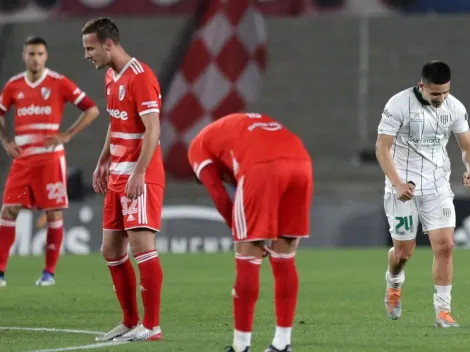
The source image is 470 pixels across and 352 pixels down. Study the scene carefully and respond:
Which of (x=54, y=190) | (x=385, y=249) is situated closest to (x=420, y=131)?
(x=54, y=190)

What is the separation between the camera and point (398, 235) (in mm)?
8305

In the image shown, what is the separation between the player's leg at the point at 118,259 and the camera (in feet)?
23.4

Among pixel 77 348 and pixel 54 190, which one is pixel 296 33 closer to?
pixel 54 190

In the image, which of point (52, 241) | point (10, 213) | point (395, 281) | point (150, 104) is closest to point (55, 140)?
point (10, 213)

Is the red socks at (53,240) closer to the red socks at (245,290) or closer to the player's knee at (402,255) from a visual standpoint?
the player's knee at (402,255)

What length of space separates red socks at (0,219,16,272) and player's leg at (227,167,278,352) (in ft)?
16.9

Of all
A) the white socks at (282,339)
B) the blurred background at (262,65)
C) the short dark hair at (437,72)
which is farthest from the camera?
the blurred background at (262,65)

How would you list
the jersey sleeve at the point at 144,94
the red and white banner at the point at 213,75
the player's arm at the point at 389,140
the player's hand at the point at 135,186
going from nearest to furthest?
the player's hand at the point at 135,186, the jersey sleeve at the point at 144,94, the player's arm at the point at 389,140, the red and white banner at the point at 213,75

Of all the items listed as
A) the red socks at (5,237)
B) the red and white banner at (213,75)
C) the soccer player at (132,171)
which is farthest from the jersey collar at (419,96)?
the red and white banner at (213,75)

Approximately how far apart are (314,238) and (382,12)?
2991mm

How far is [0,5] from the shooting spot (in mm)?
17656

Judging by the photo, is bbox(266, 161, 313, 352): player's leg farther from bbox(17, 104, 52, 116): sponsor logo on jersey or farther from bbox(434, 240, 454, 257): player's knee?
bbox(17, 104, 52, 116): sponsor logo on jersey

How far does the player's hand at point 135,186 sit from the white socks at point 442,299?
212 cm

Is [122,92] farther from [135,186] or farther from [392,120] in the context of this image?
[392,120]
